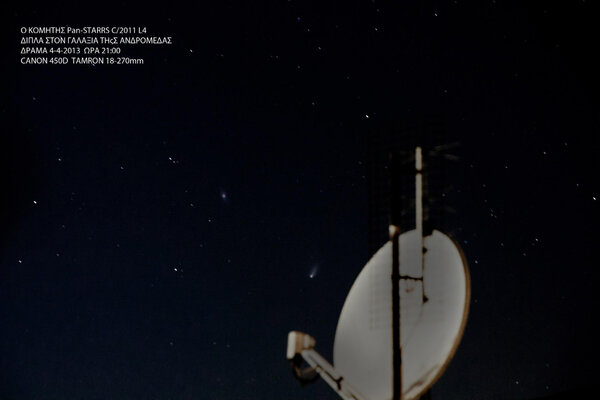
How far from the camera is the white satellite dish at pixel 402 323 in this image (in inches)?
58.9

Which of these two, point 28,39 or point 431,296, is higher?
point 28,39

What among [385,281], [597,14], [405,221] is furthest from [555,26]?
[385,281]

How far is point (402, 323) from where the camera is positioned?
179cm

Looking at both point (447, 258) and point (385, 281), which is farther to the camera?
point (385, 281)

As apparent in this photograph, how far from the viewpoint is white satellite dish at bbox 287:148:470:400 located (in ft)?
4.91

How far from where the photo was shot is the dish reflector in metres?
1.48

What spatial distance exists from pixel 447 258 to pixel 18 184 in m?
2.88

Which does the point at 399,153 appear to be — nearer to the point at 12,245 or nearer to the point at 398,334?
the point at 398,334

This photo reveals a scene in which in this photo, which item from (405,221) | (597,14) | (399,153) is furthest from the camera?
(597,14)

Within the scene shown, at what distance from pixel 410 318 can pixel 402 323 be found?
4cm

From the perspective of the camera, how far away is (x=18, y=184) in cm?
344

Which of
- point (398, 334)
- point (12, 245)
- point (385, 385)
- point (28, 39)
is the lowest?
point (385, 385)

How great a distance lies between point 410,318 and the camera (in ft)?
5.75

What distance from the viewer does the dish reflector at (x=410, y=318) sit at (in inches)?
58.3
